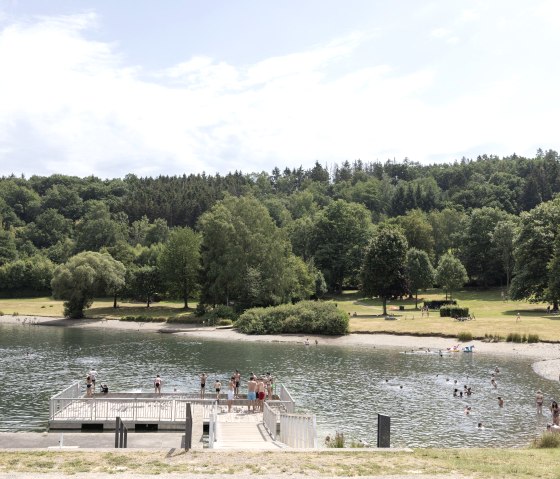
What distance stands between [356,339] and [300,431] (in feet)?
176

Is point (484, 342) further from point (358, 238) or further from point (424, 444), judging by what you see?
point (358, 238)

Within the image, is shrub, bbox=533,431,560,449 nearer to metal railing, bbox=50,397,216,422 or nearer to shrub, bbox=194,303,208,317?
metal railing, bbox=50,397,216,422

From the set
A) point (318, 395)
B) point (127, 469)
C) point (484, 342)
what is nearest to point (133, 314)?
point (484, 342)

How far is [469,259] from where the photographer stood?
433 ft

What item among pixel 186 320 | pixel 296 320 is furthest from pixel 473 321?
pixel 186 320

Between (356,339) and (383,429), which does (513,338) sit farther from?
(383,429)

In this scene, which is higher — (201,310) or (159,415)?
(201,310)

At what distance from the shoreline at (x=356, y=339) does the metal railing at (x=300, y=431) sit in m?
34.4

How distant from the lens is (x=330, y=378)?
55688 millimetres

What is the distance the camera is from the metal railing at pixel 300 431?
90.0 feet

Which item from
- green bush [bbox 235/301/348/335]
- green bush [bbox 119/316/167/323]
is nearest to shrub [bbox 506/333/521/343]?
green bush [bbox 235/301/348/335]

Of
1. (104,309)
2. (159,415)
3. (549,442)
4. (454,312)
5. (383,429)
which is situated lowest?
(159,415)

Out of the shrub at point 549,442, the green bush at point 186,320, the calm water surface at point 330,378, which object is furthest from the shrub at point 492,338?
the shrub at point 549,442

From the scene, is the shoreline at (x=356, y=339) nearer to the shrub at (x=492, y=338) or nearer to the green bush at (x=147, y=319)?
the shrub at (x=492, y=338)
